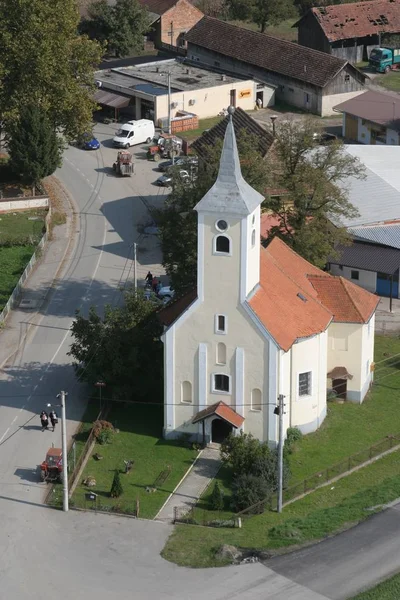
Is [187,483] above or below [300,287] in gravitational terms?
below

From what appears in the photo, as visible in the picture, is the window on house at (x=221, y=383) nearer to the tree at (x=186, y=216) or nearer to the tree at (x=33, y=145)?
the tree at (x=186, y=216)

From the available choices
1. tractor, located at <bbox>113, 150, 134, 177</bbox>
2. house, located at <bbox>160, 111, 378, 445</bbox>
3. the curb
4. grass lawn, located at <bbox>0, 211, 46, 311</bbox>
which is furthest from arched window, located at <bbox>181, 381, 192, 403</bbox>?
tractor, located at <bbox>113, 150, 134, 177</bbox>

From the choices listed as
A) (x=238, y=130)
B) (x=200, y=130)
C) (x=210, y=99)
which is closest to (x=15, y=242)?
(x=238, y=130)

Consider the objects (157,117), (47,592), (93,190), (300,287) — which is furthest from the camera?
(157,117)

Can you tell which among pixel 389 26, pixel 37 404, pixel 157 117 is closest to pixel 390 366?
pixel 37 404

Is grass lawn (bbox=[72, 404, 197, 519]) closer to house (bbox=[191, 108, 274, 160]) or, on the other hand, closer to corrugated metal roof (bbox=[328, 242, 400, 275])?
corrugated metal roof (bbox=[328, 242, 400, 275])

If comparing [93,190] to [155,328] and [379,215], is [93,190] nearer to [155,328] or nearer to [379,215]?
[379,215]

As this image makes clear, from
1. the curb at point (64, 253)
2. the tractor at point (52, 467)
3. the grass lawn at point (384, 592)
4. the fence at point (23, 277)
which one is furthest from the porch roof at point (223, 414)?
the fence at point (23, 277)
